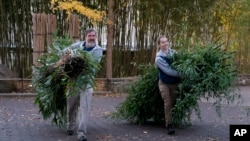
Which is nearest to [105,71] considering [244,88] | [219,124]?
[244,88]

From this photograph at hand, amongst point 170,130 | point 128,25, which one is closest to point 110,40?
point 128,25

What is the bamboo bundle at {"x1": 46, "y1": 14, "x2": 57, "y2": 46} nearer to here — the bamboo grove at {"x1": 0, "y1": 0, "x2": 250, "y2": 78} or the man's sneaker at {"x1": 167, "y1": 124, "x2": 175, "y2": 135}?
the bamboo grove at {"x1": 0, "y1": 0, "x2": 250, "y2": 78}

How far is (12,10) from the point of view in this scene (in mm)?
14203

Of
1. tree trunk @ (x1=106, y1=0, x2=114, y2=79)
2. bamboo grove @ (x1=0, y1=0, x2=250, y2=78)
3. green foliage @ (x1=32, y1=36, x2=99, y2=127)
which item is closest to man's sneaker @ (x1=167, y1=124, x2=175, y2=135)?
green foliage @ (x1=32, y1=36, x2=99, y2=127)

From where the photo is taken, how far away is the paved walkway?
750 cm

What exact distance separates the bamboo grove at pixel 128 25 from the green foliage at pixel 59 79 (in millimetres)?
6289

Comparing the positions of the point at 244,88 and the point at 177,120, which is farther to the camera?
the point at 244,88

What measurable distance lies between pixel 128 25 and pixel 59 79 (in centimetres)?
776

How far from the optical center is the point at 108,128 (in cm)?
827

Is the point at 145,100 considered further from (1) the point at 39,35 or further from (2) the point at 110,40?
(2) the point at 110,40

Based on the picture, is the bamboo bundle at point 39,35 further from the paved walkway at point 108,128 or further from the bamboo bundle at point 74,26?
the paved walkway at point 108,128

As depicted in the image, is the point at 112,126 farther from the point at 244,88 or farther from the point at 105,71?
the point at 244,88

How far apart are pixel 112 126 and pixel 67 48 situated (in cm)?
178

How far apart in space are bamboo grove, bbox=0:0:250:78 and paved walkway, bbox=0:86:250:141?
161 inches
